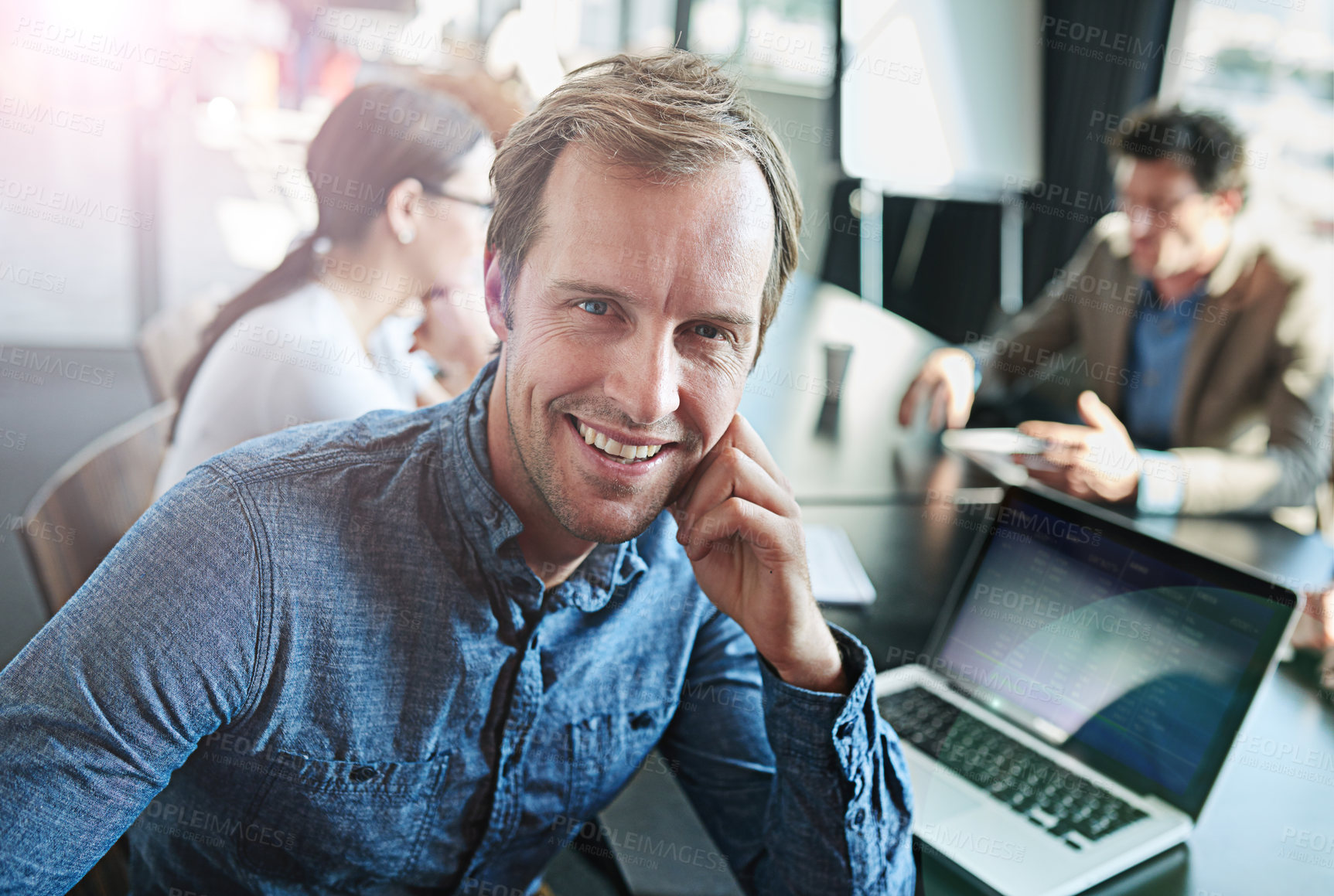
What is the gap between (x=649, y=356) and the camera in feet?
2.99

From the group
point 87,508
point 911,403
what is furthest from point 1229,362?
point 87,508

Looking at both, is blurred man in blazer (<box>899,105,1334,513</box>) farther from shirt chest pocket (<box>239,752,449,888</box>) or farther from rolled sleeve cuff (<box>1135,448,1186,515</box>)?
shirt chest pocket (<box>239,752,449,888</box>)

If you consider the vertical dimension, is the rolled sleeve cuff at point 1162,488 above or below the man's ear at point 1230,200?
below

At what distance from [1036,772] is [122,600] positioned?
1000 mm

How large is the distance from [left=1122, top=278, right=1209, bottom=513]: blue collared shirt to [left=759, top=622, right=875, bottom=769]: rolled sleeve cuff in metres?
1.77

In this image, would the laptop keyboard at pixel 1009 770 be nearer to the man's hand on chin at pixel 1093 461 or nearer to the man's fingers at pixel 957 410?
the man's hand on chin at pixel 1093 461

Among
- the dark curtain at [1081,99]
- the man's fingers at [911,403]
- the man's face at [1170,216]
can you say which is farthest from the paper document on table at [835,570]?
the dark curtain at [1081,99]

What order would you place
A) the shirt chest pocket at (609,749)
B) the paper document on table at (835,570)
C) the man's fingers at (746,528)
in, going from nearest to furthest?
the man's fingers at (746,528), the shirt chest pocket at (609,749), the paper document on table at (835,570)

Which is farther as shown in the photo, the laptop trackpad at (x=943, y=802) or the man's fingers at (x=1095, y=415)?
the man's fingers at (x=1095, y=415)

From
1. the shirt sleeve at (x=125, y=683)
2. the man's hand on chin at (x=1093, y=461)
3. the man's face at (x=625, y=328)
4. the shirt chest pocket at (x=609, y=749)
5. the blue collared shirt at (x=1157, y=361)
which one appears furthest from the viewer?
the blue collared shirt at (x=1157, y=361)

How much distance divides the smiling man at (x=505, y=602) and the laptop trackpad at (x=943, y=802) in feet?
0.17

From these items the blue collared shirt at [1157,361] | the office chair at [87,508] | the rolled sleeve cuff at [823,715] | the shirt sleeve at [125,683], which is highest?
the shirt sleeve at [125,683]

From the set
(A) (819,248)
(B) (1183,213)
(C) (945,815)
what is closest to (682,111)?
(C) (945,815)

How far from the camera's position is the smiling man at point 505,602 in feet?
2.66
